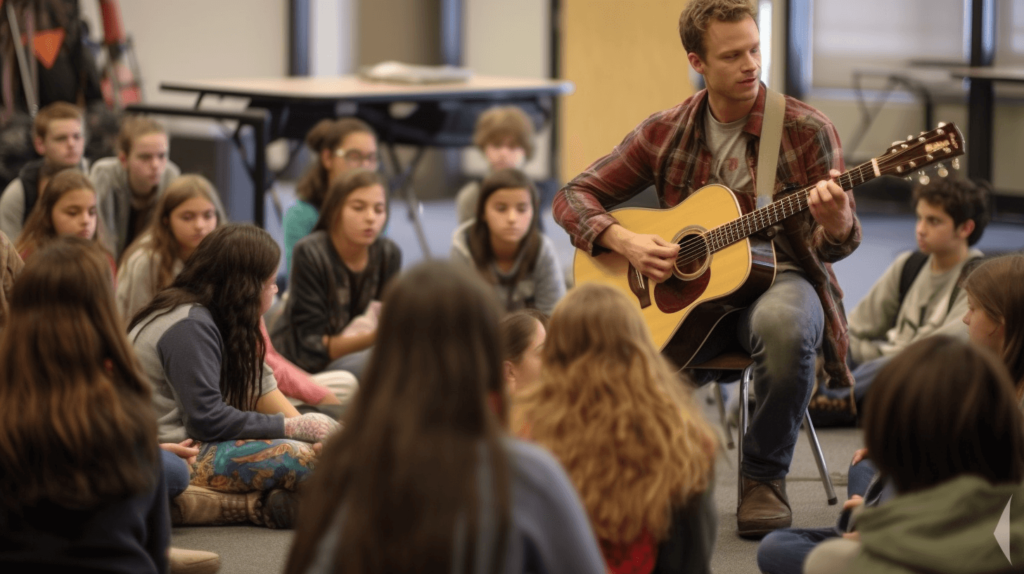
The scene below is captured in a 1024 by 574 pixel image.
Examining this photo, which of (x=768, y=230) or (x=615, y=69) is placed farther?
(x=615, y=69)

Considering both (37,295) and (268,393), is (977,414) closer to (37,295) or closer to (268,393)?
(37,295)

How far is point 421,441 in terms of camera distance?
1.40m

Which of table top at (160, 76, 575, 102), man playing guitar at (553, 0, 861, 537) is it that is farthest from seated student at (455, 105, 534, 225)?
man playing guitar at (553, 0, 861, 537)

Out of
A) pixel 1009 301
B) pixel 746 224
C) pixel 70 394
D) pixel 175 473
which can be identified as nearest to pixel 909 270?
pixel 746 224

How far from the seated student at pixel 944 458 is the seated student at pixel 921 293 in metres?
2.32

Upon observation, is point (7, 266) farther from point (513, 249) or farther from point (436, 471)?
point (436, 471)

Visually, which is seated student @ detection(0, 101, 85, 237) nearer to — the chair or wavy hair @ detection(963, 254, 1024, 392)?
the chair

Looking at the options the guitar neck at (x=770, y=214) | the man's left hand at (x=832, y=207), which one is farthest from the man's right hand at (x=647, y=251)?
the man's left hand at (x=832, y=207)

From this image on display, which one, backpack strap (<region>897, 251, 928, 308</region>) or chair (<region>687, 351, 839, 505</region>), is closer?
chair (<region>687, 351, 839, 505</region>)

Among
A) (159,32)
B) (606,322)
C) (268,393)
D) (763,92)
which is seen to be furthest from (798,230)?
(159,32)

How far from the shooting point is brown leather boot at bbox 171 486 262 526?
314cm

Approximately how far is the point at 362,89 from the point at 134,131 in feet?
7.22

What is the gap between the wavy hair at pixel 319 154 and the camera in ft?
16.5

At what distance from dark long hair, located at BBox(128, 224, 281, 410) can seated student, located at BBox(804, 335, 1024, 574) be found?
5.67 ft
